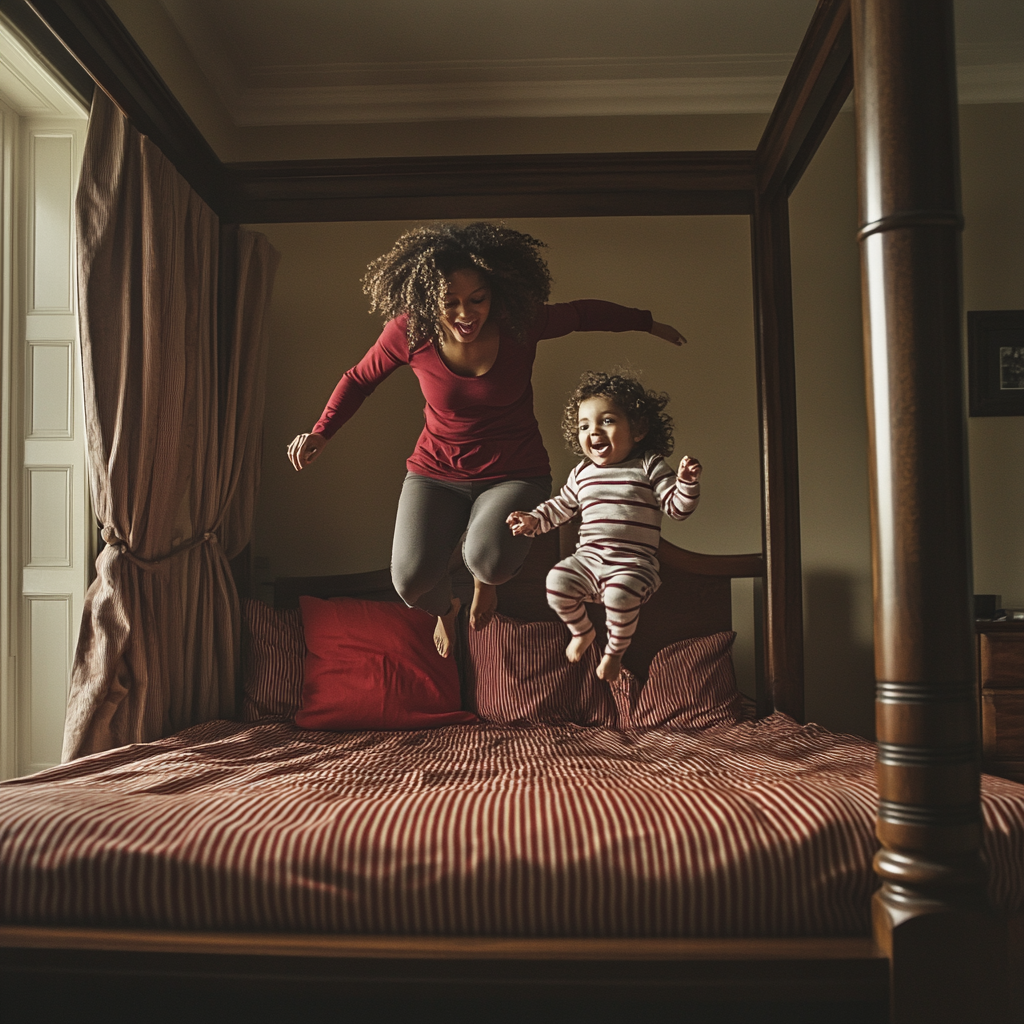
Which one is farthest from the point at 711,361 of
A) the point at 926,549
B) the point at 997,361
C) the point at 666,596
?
the point at 926,549

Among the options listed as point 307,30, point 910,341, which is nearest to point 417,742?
point 910,341

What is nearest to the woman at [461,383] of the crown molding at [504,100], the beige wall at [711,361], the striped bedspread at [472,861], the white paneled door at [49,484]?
the striped bedspread at [472,861]

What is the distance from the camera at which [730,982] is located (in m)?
1.37

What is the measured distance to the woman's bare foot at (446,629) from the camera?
7.00 ft

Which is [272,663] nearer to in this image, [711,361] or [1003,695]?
[711,361]

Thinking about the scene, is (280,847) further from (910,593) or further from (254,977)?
(910,593)

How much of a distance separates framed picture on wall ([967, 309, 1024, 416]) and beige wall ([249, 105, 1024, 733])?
0.06 meters

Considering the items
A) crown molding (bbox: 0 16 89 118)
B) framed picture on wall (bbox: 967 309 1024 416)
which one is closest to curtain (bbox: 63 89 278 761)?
crown molding (bbox: 0 16 89 118)

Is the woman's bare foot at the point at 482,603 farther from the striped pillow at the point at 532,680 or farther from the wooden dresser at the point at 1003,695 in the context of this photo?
the wooden dresser at the point at 1003,695

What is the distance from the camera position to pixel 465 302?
1922mm

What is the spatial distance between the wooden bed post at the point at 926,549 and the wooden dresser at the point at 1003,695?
1.67 metres

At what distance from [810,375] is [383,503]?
1.71m

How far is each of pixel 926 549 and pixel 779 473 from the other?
1.50 metres

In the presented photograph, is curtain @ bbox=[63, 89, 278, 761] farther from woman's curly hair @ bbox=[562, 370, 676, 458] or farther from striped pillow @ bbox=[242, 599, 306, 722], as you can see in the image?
woman's curly hair @ bbox=[562, 370, 676, 458]
